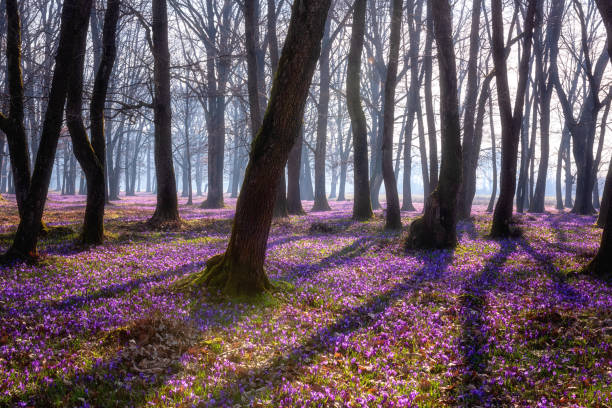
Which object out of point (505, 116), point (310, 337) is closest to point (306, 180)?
point (505, 116)

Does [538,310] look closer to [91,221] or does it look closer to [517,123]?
[517,123]

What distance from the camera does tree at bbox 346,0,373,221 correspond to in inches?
677

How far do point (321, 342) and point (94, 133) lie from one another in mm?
9968

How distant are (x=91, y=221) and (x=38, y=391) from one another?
8251mm

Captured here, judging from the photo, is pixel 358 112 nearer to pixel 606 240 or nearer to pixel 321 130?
pixel 606 240

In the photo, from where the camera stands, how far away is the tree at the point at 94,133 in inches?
415

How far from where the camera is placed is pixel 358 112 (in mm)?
18328

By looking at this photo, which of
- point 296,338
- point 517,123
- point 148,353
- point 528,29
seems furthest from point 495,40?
point 148,353

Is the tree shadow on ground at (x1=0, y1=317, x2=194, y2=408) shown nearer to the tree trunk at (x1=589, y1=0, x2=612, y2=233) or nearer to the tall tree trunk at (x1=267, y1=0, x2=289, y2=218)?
the tree trunk at (x1=589, y1=0, x2=612, y2=233)

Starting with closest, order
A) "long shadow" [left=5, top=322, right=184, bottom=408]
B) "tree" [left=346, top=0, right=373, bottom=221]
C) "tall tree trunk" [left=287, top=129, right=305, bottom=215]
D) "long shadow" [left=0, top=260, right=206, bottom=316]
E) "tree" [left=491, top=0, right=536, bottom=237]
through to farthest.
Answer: "long shadow" [left=5, top=322, right=184, bottom=408], "long shadow" [left=0, top=260, right=206, bottom=316], "tree" [left=491, top=0, right=536, bottom=237], "tree" [left=346, top=0, right=373, bottom=221], "tall tree trunk" [left=287, top=129, right=305, bottom=215]

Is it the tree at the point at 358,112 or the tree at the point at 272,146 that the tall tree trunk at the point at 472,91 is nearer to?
the tree at the point at 358,112

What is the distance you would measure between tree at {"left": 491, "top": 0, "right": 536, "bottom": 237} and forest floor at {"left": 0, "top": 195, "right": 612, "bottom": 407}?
4.39 metres

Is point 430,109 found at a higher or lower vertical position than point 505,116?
A: higher

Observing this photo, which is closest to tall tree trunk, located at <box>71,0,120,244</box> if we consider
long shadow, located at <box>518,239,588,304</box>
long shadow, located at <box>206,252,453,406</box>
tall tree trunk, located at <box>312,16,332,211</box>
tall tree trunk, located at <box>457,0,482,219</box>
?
long shadow, located at <box>206,252,453,406</box>
